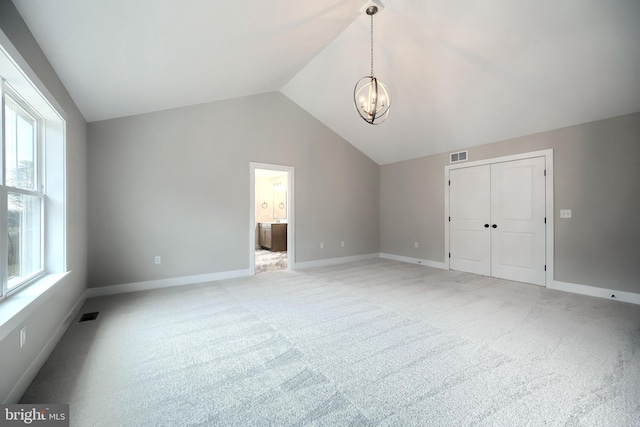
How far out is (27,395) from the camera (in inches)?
63.7

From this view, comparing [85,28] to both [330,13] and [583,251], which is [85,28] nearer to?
[330,13]

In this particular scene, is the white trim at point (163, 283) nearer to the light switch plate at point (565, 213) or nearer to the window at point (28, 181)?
the window at point (28, 181)

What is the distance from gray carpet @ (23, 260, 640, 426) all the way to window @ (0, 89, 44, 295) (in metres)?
0.74

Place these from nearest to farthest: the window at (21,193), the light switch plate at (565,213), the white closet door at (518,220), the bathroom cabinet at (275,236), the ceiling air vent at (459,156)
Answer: the window at (21,193) → the light switch plate at (565,213) → the white closet door at (518,220) → the ceiling air vent at (459,156) → the bathroom cabinet at (275,236)

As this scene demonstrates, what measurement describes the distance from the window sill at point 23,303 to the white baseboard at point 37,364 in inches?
14.1

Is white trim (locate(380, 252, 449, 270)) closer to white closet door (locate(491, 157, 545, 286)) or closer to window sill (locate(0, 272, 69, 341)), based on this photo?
white closet door (locate(491, 157, 545, 286))

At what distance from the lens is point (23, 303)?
1716mm

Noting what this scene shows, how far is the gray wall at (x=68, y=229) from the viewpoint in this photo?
1552 mm

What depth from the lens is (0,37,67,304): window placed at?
5.54 feet

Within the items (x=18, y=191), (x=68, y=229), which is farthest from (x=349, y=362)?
(x=68, y=229)

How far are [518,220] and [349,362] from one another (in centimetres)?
396


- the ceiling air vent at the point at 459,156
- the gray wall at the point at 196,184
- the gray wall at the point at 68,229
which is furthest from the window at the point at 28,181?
the ceiling air vent at the point at 459,156

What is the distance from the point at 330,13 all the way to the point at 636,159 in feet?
13.7

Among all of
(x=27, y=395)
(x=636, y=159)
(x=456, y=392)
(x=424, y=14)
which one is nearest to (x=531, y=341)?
(x=456, y=392)
